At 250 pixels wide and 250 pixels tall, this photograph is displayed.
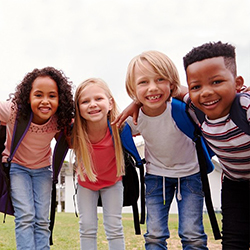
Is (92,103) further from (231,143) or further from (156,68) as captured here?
(231,143)

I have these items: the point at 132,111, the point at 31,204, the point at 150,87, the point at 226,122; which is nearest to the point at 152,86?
the point at 150,87

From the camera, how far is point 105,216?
324 centimetres

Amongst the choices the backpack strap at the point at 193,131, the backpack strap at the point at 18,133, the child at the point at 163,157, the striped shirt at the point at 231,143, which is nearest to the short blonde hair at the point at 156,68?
the child at the point at 163,157

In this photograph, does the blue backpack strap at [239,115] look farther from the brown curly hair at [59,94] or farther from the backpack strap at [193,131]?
the brown curly hair at [59,94]

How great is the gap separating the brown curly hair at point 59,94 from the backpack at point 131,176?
541 mm

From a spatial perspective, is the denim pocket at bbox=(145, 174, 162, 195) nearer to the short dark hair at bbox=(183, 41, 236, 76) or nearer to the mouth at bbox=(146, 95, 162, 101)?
the mouth at bbox=(146, 95, 162, 101)

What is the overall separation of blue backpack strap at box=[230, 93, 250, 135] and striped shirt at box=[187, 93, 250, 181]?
0.02 m

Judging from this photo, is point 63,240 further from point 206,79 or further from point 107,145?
point 206,79

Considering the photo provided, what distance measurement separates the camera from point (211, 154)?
309 cm

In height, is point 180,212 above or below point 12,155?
below

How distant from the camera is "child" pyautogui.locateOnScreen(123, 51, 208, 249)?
9.23ft

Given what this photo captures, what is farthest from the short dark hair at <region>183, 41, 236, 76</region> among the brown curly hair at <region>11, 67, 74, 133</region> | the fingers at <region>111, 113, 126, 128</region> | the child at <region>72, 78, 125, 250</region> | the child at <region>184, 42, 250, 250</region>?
the brown curly hair at <region>11, 67, 74, 133</region>

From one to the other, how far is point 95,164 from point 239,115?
4.90 ft

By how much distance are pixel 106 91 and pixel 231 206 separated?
5.13 feet
